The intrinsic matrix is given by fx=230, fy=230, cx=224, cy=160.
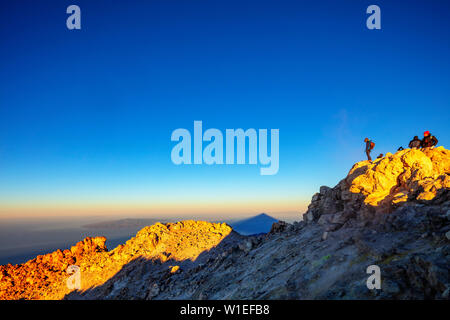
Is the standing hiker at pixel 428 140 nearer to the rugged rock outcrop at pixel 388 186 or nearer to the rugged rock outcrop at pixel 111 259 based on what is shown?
the rugged rock outcrop at pixel 388 186

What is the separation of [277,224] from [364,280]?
13720 mm

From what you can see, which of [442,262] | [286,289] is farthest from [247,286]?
[442,262]

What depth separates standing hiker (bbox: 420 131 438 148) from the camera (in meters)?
16.4

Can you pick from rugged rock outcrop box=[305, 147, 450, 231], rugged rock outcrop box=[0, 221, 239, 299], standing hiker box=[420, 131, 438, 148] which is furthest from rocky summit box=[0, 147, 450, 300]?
rugged rock outcrop box=[0, 221, 239, 299]

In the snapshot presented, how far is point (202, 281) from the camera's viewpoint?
55.7 feet

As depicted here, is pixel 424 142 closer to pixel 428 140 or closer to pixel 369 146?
pixel 428 140

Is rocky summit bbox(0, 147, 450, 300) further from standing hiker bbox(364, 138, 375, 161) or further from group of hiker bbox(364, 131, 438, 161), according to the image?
standing hiker bbox(364, 138, 375, 161)

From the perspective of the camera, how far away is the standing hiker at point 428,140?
16.4m

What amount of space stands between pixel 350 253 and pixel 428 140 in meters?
12.1

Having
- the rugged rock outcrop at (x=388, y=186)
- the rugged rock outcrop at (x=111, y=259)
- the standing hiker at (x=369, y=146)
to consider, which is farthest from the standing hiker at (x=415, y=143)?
the rugged rock outcrop at (x=111, y=259)

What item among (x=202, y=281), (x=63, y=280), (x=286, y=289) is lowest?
(x=63, y=280)

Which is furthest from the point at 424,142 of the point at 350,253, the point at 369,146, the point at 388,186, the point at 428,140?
the point at 350,253

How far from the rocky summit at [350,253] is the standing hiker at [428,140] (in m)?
0.58
